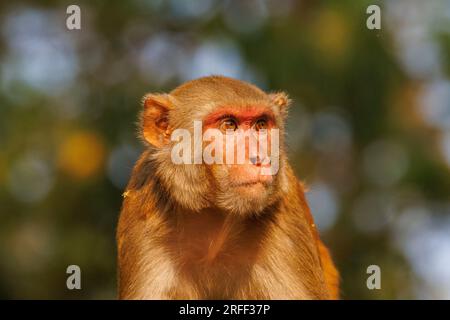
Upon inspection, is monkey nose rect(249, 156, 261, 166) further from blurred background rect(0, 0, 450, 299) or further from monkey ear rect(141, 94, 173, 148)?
blurred background rect(0, 0, 450, 299)

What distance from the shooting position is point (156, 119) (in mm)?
8398

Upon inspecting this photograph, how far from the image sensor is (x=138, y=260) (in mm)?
8188

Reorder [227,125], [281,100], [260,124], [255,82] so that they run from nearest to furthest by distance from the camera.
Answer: [227,125] → [260,124] → [281,100] → [255,82]

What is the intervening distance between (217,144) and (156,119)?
80cm

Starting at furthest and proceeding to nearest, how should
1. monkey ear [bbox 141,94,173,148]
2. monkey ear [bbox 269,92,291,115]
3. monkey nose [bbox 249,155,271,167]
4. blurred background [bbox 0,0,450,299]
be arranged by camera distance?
blurred background [bbox 0,0,450,299], monkey ear [bbox 269,92,291,115], monkey ear [bbox 141,94,173,148], monkey nose [bbox 249,155,271,167]

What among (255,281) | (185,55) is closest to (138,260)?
(255,281)

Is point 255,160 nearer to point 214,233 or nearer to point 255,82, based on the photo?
point 214,233

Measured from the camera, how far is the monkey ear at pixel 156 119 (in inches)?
328

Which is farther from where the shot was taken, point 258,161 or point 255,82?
point 255,82

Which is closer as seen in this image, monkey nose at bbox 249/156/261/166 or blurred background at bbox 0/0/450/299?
monkey nose at bbox 249/156/261/166

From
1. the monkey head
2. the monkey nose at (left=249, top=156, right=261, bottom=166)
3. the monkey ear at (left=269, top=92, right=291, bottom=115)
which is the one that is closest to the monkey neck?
the monkey head

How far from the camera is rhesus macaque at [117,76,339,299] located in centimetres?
799

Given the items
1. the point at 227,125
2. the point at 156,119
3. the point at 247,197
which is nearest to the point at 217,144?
the point at 227,125

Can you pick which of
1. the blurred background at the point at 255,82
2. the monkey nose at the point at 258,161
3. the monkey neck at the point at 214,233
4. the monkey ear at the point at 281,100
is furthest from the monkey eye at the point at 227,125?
the blurred background at the point at 255,82
